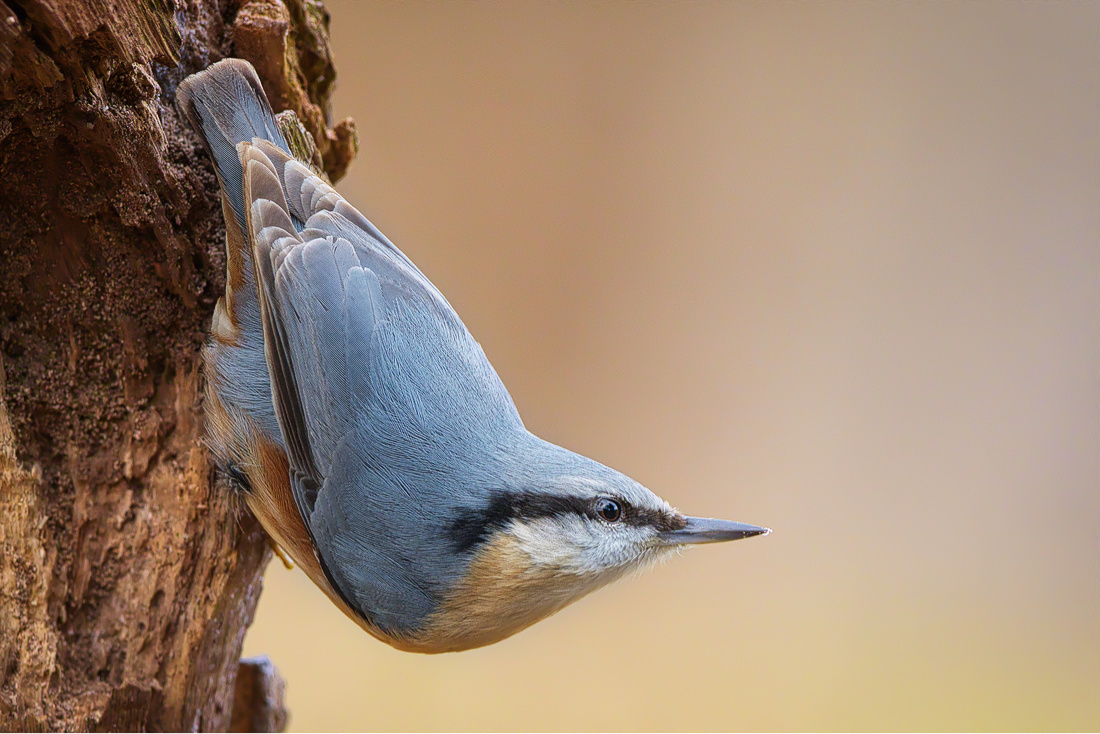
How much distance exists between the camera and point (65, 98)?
111 cm

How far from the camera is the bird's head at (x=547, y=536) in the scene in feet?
4.02

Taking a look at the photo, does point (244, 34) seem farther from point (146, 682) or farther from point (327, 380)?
point (146, 682)

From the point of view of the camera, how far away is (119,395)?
4.48ft

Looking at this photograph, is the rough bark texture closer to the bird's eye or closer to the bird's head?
the bird's head

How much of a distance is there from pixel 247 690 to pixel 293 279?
3.29 feet

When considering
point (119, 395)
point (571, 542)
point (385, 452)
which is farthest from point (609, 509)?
point (119, 395)

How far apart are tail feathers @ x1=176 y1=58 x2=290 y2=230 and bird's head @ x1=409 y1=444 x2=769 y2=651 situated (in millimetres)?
646

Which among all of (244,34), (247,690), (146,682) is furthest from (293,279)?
(247,690)

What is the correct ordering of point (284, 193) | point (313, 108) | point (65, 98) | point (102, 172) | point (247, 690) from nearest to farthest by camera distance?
point (65, 98)
point (102, 172)
point (284, 193)
point (313, 108)
point (247, 690)

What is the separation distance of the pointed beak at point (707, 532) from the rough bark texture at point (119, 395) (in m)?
0.77

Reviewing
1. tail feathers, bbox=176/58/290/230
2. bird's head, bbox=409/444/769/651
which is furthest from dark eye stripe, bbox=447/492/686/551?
tail feathers, bbox=176/58/290/230

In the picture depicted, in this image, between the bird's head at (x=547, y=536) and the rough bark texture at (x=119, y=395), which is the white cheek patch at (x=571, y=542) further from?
the rough bark texture at (x=119, y=395)

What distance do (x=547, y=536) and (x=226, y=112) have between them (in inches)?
33.7

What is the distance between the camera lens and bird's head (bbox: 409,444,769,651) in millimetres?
1226
